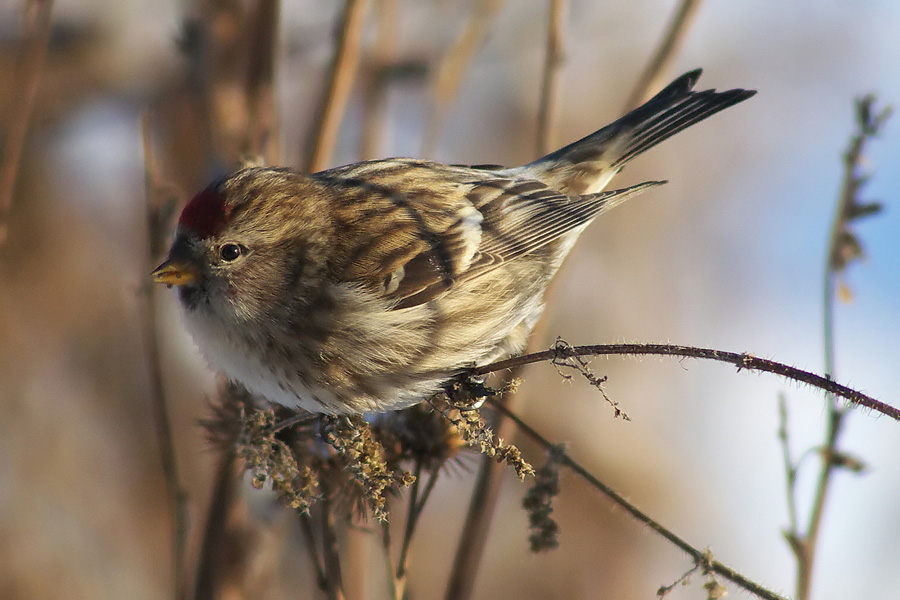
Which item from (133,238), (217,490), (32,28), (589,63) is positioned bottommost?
(217,490)

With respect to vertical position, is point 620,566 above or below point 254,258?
above

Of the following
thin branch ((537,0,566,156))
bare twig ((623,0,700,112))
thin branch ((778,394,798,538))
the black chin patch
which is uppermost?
bare twig ((623,0,700,112))

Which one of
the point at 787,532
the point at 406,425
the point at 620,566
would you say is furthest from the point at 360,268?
the point at 620,566

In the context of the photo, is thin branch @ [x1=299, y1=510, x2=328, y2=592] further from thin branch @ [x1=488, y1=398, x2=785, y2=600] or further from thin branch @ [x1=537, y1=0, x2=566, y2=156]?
thin branch @ [x1=537, y1=0, x2=566, y2=156]

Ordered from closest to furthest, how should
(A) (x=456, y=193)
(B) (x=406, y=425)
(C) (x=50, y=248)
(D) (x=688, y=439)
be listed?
(B) (x=406, y=425), (A) (x=456, y=193), (C) (x=50, y=248), (D) (x=688, y=439)

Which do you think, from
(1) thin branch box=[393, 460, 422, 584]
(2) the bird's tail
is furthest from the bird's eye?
(2) the bird's tail

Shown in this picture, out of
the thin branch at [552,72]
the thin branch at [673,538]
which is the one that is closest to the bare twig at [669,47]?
the thin branch at [552,72]

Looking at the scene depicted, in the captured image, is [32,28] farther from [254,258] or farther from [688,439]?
[688,439]
